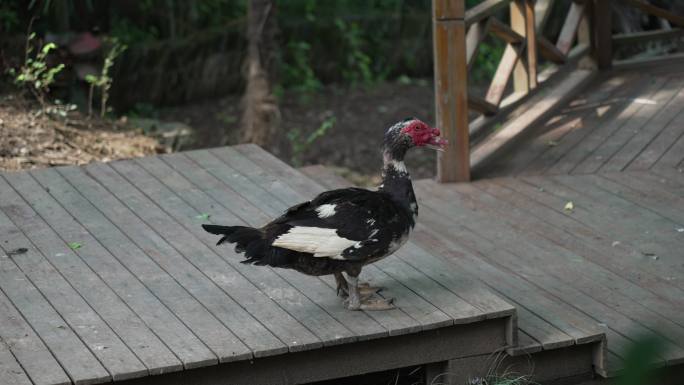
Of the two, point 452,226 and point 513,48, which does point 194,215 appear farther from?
point 513,48

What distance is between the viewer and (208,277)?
4.11 meters

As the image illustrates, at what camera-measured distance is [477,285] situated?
13.1 feet

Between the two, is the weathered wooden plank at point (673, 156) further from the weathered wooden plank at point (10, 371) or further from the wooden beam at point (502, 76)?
the weathered wooden plank at point (10, 371)

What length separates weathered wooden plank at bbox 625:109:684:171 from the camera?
6285mm

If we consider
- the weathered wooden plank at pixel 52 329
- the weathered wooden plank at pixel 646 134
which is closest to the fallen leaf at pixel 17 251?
the weathered wooden plank at pixel 52 329

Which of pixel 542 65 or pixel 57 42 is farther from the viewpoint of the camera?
pixel 542 65

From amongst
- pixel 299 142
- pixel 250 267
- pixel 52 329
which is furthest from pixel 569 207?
pixel 299 142

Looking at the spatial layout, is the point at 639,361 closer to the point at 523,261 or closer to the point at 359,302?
the point at 359,302

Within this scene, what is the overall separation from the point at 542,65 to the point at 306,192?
279 inches

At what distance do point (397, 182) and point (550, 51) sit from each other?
370 cm

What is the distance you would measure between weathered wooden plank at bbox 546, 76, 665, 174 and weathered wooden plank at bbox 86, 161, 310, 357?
263 cm

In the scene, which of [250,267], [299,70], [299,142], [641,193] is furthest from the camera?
[299,70]

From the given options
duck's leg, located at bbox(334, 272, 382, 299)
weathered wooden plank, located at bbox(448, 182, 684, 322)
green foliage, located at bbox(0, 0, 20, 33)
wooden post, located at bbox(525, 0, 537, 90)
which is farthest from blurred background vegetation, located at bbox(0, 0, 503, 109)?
duck's leg, located at bbox(334, 272, 382, 299)

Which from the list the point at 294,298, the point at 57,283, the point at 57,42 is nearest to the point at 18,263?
the point at 57,283
